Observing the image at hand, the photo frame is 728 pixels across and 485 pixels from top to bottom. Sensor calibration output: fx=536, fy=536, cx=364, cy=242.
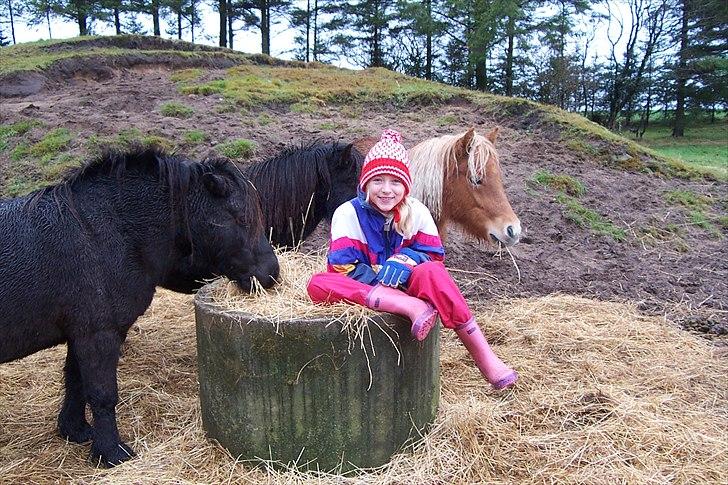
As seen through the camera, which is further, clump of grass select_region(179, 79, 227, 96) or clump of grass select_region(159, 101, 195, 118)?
clump of grass select_region(179, 79, 227, 96)

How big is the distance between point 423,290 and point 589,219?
5.52m

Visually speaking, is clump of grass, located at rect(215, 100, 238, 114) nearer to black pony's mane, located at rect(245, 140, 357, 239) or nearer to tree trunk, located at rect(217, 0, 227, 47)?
black pony's mane, located at rect(245, 140, 357, 239)

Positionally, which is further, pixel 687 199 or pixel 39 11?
pixel 39 11

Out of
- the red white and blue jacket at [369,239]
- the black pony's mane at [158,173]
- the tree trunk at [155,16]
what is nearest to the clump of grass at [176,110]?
the black pony's mane at [158,173]

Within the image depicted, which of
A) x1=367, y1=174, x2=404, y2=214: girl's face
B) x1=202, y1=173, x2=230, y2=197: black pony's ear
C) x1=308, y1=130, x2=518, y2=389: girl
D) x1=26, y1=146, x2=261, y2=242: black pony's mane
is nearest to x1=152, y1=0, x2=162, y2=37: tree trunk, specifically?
x1=26, y1=146, x2=261, y2=242: black pony's mane

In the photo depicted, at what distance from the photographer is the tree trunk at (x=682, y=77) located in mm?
28547

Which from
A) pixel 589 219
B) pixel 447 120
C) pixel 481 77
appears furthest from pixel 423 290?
pixel 481 77

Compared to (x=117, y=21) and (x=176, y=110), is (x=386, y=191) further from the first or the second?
(x=117, y=21)

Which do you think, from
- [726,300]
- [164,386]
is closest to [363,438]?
[164,386]

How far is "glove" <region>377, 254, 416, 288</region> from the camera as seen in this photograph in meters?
2.70

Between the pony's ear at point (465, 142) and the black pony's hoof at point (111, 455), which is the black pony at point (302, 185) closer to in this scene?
the pony's ear at point (465, 142)

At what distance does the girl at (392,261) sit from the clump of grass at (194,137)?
5119mm

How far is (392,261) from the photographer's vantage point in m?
2.74

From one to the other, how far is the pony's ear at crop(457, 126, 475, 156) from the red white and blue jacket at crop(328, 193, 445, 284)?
149cm
